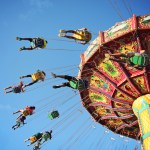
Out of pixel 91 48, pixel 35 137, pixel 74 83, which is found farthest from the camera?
pixel 35 137

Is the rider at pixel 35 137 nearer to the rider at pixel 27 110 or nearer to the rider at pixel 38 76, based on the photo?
the rider at pixel 27 110

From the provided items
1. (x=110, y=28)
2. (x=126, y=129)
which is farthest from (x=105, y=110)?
(x=110, y=28)

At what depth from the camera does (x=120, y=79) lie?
14969mm

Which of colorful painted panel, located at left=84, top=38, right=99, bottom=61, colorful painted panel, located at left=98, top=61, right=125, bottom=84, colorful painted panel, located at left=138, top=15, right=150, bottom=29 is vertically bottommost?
colorful painted panel, located at left=98, top=61, right=125, bottom=84

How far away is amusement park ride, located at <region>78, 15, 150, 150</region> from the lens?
43.5ft

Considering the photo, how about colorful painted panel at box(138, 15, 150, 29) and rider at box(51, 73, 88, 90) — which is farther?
rider at box(51, 73, 88, 90)

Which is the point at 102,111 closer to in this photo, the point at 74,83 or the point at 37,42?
the point at 74,83

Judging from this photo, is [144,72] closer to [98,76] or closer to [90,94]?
[98,76]

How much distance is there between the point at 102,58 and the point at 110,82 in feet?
5.03

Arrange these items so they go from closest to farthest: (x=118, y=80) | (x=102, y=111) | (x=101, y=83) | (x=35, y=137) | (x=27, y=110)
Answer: (x=118, y=80)
(x=101, y=83)
(x=35, y=137)
(x=102, y=111)
(x=27, y=110)

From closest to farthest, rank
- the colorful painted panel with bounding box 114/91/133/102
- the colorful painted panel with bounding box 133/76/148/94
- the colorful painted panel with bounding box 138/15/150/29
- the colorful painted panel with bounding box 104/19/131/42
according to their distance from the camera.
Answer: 1. the colorful painted panel with bounding box 138/15/150/29
2. the colorful painted panel with bounding box 104/19/131/42
3. the colorful painted panel with bounding box 133/76/148/94
4. the colorful painted panel with bounding box 114/91/133/102

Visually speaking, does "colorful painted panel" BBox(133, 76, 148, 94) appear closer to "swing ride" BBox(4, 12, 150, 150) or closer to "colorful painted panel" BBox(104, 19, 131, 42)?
"swing ride" BBox(4, 12, 150, 150)

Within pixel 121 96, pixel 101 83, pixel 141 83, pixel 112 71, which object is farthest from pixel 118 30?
pixel 121 96

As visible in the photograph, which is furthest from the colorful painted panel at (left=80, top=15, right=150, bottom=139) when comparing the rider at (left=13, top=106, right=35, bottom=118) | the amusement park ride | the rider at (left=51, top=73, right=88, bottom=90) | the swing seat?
the rider at (left=13, top=106, right=35, bottom=118)
